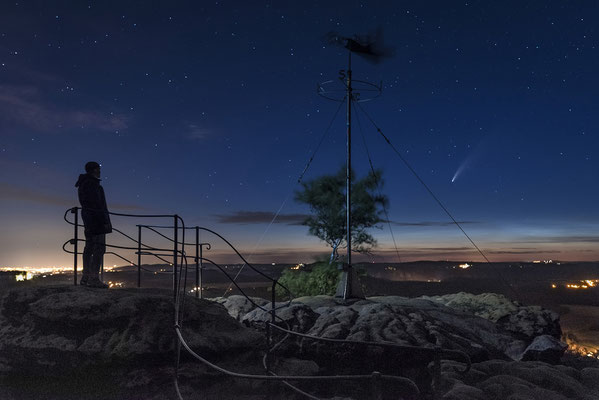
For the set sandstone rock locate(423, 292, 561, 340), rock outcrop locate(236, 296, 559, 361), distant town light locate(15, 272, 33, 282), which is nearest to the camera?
rock outcrop locate(236, 296, 559, 361)

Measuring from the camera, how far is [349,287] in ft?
54.0

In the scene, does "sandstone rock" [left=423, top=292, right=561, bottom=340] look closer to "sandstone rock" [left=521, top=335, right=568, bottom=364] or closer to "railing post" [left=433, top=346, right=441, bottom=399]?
"sandstone rock" [left=521, top=335, right=568, bottom=364]

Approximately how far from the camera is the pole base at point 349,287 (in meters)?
16.4

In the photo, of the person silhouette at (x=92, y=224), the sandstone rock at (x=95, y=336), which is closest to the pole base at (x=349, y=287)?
the sandstone rock at (x=95, y=336)

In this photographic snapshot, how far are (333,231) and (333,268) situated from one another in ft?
6.61

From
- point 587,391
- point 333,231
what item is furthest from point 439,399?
point 333,231

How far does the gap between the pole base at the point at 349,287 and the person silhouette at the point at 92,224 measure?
846 centimetres

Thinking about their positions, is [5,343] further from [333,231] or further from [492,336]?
[333,231]

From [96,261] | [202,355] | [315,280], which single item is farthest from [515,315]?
[96,261]

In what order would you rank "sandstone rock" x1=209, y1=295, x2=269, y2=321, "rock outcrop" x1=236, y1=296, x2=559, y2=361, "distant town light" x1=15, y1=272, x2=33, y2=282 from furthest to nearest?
"distant town light" x1=15, y1=272, x2=33, y2=282 < "sandstone rock" x1=209, y1=295, x2=269, y2=321 < "rock outcrop" x1=236, y1=296, x2=559, y2=361

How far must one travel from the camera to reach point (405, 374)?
9398 mm

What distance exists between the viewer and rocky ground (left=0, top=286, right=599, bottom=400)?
7895 mm

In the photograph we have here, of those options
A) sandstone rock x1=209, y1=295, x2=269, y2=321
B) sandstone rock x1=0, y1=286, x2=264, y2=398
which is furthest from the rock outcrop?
sandstone rock x1=209, y1=295, x2=269, y2=321

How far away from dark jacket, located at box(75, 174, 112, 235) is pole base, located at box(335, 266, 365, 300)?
8.59m
